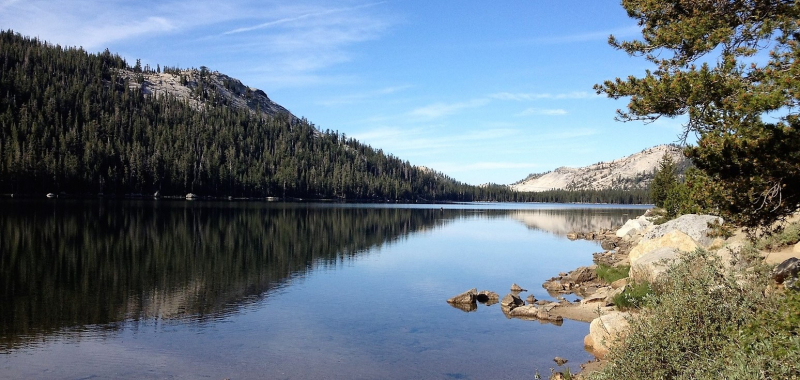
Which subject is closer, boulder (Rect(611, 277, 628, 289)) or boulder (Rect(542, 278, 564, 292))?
boulder (Rect(611, 277, 628, 289))

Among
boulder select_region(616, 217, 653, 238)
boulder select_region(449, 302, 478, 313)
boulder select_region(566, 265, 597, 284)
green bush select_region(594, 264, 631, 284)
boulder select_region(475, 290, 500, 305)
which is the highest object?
boulder select_region(616, 217, 653, 238)

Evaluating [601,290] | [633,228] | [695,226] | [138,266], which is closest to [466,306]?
[601,290]

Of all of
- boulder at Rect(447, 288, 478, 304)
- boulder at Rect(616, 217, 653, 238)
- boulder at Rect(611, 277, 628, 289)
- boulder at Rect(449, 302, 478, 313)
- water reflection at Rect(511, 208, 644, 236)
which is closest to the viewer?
boulder at Rect(449, 302, 478, 313)

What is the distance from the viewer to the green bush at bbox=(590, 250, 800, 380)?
8.80 meters

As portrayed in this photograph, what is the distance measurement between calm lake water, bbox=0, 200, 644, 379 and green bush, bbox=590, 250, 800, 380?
716 centimetres

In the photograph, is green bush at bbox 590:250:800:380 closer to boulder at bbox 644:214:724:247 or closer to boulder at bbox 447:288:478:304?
boulder at bbox 447:288:478:304

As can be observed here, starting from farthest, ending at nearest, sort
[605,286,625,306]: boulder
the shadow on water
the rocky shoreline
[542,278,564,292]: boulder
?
1. [542,278,564,292]: boulder
2. [605,286,625,306]: boulder
3. the shadow on water
4. the rocky shoreline

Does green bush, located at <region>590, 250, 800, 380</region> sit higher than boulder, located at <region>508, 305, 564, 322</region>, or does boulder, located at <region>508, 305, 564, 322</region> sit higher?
green bush, located at <region>590, 250, 800, 380</region>

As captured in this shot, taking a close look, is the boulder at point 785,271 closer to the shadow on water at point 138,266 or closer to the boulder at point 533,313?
the boulder at point 533,313

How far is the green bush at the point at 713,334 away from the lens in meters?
8.80

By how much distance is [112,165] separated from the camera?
156 meters

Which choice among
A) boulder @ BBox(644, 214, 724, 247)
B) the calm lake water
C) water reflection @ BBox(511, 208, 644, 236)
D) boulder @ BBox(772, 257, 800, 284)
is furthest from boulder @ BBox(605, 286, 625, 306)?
Result: water reflection @ BBox(511, 208, 644, 236)

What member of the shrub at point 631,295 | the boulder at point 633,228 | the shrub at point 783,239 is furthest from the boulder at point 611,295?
the boulder at point 633,228

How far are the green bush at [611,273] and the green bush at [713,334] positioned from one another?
19.8 meters
